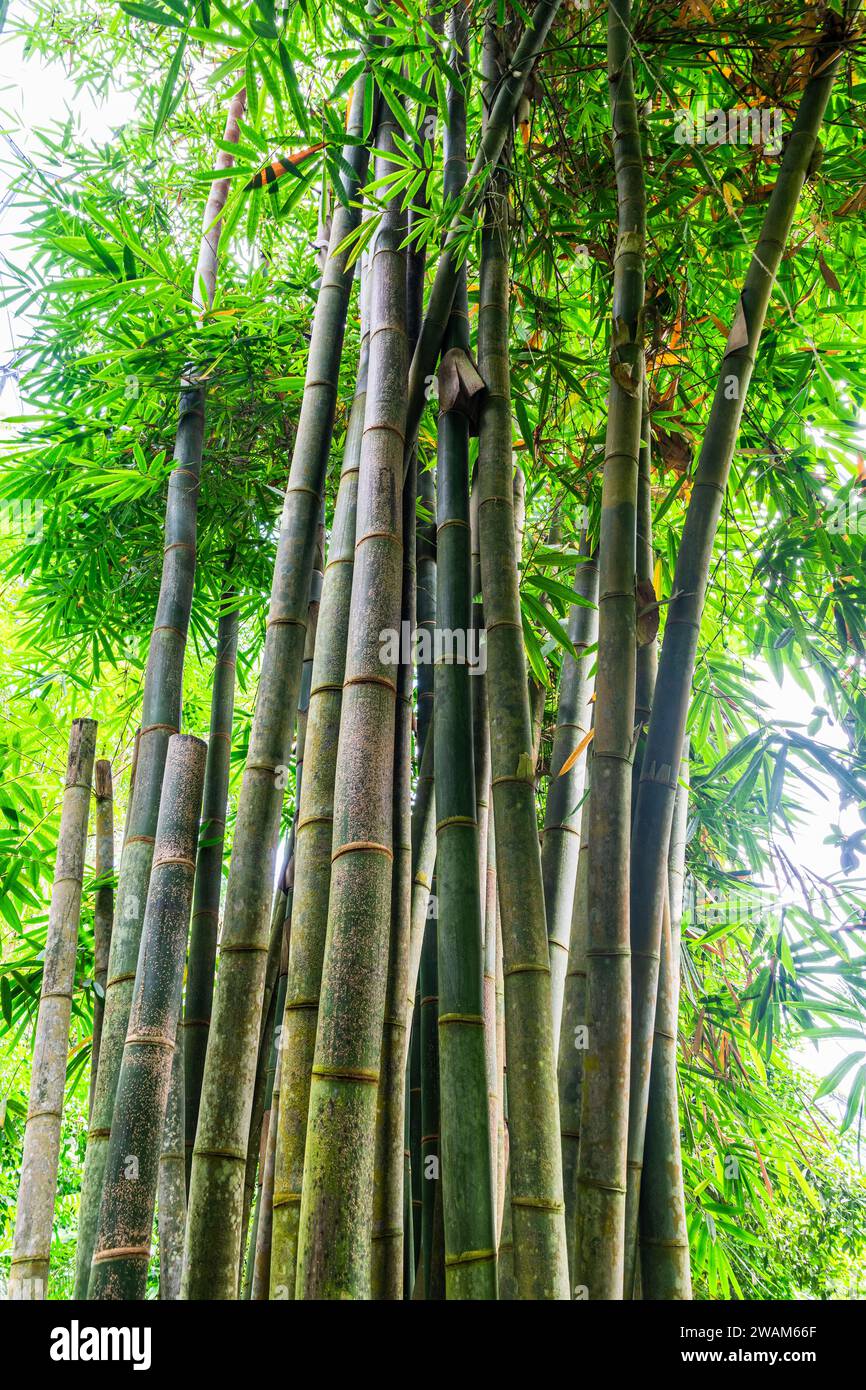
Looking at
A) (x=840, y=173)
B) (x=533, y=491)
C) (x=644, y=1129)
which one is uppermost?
(x=840, y=173)

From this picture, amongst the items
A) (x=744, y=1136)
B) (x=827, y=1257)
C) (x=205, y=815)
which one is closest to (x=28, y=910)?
(x=205, y=815)

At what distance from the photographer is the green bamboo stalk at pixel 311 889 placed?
1.22 meters

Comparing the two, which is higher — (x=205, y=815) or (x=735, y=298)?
(x=735, y=298)

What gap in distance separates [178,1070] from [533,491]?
4.82 feet

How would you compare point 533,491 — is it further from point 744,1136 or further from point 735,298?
point 744,1136

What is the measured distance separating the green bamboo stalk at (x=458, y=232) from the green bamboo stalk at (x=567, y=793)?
0.54 metres

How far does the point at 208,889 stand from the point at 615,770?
3.59ft

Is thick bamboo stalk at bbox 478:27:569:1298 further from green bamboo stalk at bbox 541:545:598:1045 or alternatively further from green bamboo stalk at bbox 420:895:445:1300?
green bamboo stalk at bbox 541:545:598:1045

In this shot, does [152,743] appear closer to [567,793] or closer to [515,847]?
[567,793]

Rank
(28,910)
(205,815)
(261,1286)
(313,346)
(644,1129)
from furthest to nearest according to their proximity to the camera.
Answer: (28,910) < (205,815) < (313,346) < (261,1286) < (644,1129)

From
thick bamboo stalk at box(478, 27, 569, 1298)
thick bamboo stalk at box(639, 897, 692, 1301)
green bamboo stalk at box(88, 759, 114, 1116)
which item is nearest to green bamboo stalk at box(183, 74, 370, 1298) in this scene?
thick bamboo stalk at box(478, 27, 569, 1298)

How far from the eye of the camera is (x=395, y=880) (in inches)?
57.6

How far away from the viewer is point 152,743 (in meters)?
2.00

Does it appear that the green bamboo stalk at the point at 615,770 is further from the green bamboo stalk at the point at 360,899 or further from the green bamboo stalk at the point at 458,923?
the green bamboo stalk at the point at 360,899
